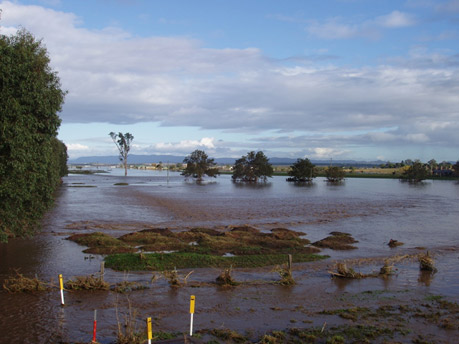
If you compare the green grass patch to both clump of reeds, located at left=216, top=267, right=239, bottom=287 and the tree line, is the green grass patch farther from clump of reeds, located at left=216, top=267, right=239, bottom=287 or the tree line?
the tree line

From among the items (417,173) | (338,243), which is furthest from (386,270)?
(417,173)

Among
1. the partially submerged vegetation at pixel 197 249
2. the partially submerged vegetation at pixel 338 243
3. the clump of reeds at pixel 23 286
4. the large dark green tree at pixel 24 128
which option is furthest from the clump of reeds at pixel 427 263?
the large dark green tree at pixel 24 128

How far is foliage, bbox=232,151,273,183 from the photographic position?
392ft

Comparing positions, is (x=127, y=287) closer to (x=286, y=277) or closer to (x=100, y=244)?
(x=286, y=277)

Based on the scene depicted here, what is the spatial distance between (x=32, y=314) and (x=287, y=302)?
911 cm

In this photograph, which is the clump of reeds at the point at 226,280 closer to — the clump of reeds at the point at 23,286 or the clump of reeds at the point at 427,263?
the clump of reeds at the point at 23,286

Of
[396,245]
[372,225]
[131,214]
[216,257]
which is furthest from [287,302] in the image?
[131,214]

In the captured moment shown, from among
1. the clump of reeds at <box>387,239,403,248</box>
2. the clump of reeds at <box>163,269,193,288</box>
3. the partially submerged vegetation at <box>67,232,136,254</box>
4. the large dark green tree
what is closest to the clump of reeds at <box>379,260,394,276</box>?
the clump of reeds at <box>387,239,403,248</box>

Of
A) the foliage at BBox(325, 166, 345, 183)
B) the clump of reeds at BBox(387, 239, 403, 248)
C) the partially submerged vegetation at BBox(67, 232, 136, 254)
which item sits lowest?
the clump of reeds at BBox(387, 239, 403, 248)

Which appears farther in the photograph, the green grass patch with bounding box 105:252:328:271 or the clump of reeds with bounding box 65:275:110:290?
the green grass patch with bounding box 105:252:328:271

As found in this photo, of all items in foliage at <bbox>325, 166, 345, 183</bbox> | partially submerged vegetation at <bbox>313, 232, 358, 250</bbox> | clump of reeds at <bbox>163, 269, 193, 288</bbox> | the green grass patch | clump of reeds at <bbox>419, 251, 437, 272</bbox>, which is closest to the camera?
clump of reeds at <bbox>163, 269, 193, 288</bbox>

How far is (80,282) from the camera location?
16984 millimetres

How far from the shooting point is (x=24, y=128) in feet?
52.0

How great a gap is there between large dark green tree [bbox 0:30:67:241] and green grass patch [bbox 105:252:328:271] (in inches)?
187
